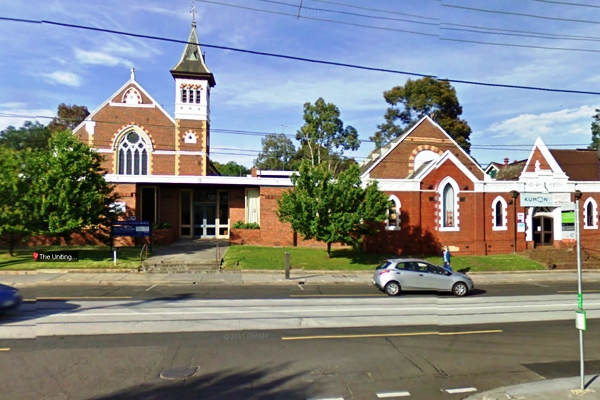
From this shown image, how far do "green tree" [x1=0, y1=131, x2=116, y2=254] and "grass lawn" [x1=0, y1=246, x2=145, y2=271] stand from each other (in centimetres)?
162

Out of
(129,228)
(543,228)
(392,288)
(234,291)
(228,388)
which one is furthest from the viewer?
(543,228)

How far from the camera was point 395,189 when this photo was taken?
2830 cm

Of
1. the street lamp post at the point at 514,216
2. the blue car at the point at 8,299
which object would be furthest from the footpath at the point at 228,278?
the blue car at the point at 8,299

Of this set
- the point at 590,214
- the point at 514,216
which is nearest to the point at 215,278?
the point at 514,216

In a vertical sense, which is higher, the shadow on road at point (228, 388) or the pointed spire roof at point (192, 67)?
the pointed spire roof at point (192, 67)

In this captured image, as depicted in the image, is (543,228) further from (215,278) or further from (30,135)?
(30,135)

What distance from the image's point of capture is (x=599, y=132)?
6200cm

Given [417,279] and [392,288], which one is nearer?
[392,288]

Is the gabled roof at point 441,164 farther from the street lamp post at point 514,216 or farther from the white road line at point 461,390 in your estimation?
the white road line at point 461,390

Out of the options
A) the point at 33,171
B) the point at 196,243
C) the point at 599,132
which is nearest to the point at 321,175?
the point at 196,243

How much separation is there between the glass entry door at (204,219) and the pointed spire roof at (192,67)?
14.2m

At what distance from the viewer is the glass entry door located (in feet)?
107

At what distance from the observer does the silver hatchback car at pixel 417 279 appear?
51.6 feet

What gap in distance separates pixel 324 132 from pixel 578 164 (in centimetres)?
3156
